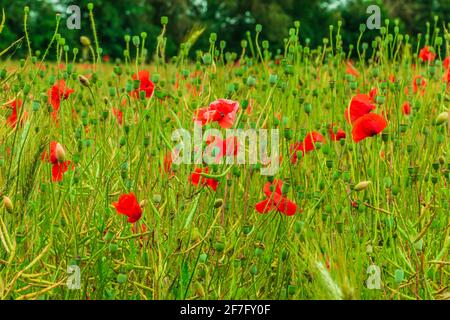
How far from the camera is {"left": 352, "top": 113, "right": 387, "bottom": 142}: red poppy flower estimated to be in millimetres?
1410

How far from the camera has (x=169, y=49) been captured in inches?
653

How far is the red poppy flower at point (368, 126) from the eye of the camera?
141 cm

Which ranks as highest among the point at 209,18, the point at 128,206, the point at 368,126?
the point at 209,18

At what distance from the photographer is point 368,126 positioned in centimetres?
142


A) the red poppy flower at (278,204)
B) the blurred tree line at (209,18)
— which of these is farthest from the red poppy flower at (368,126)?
the blurred tree line at (209,18)

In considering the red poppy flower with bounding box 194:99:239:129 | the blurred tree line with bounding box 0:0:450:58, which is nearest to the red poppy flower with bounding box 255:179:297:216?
the red poppy flower with bounding box 194:99:239:129

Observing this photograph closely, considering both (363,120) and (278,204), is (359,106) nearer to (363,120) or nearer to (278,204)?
(363,120)

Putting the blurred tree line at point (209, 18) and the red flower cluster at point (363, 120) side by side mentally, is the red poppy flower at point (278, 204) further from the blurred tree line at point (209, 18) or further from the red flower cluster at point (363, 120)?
the blurred tree line at point (209, 18)

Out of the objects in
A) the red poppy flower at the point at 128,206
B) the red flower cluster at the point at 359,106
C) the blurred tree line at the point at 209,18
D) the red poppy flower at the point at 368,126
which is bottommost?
the red poppy flower at the point at 128,206

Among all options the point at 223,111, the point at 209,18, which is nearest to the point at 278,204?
the point at 223,111

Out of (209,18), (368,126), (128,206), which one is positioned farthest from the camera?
(209,18)
